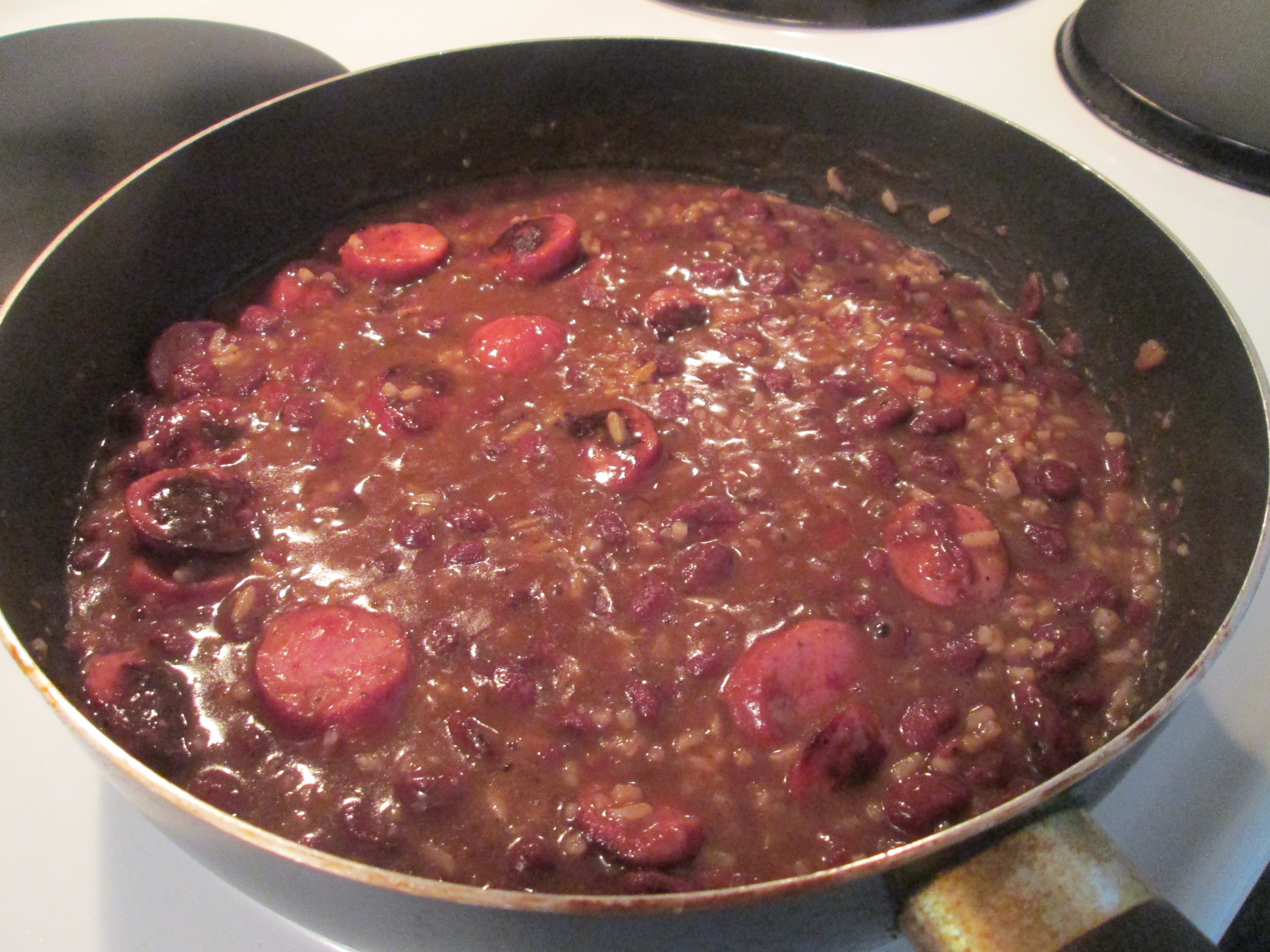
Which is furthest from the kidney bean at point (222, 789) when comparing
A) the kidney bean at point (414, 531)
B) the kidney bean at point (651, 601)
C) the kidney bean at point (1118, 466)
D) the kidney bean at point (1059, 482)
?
the kidney bean at point (1118, 466)

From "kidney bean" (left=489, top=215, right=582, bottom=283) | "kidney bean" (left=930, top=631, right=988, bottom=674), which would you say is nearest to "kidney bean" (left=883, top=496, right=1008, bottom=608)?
"kidney bean" (left=930, top=631, right=988, bottom=674)

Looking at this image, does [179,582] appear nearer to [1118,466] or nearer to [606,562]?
[606,562]

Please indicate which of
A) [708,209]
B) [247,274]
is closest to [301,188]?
[247,274]

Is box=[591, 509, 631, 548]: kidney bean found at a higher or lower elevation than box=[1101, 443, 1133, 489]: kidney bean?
higher

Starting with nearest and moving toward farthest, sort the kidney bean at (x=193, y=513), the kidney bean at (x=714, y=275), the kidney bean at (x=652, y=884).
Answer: the kidney bean at (x=652, y=884)
the kidney bean at (x=193, y=513)
the kidney bean at (x=714, y=275)

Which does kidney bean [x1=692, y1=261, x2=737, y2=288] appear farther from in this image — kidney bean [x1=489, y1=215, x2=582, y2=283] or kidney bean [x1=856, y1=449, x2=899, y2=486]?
kidney bean [x1=856, y1=449, x2=899, y2=486]

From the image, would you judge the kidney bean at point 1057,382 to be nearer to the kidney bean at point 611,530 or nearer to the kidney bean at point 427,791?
the kidney bean at point 611,530

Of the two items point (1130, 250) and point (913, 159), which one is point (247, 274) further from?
point (1130, 250)
